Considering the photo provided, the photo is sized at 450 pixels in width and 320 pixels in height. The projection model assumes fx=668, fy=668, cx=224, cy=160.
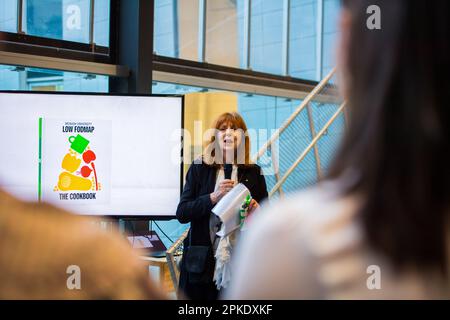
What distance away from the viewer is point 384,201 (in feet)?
2.01

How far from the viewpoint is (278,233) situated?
2.05 ft

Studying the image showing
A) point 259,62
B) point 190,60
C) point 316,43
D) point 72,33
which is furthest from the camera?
point 316,43

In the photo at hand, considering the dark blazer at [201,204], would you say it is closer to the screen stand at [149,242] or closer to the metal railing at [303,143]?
the screen stand at [149,242]

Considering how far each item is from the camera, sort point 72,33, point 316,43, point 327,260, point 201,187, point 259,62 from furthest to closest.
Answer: point 316,43 → point 259,62 → point 72,33 → point 201,187 → point 327,260

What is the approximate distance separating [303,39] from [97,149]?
546cm

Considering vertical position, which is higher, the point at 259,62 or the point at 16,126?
the point at 259,62

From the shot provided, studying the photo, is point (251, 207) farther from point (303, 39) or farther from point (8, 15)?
point (303, 39)

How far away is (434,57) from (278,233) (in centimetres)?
23

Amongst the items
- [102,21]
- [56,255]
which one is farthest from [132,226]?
[56,255]

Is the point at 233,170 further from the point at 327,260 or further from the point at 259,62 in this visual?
the point at 259,62

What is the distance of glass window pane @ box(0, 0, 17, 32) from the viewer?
5.94 metres

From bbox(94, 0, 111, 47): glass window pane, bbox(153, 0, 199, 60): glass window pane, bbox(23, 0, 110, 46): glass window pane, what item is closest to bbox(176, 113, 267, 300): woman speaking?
bbox(23, 0, 110, 46): glass window pane

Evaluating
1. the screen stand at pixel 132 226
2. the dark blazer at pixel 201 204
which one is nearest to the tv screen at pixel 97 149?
the dark blazer at pixel 201 204
